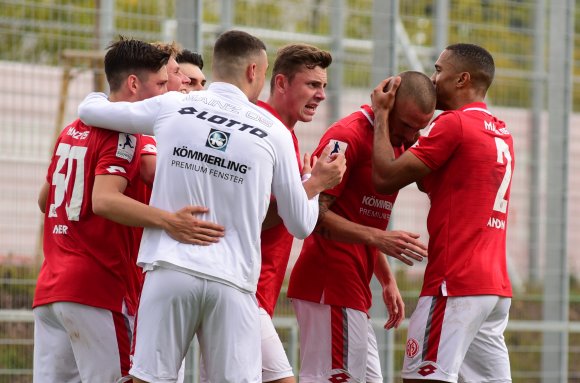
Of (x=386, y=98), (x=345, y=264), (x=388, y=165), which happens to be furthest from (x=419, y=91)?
(x=345, y=264)

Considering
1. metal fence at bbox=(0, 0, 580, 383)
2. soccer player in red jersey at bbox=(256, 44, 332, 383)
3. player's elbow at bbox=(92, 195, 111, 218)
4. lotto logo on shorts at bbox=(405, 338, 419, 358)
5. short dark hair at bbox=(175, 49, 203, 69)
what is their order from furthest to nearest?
metal fence at bbox=(0, 0, 580, 383), short dark hair at bbox=(175, 49, 203, 69), soccer player in red jersey at bbox=(256, 44, 332, 383), lotto logo on shorts at bbox=(405, 338, 419, 358), player's elbow at bbox=(92, 195, 111, 218)

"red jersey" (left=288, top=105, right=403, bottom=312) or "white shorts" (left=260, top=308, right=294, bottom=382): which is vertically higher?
"red jersey" (left=288, top=105, right=403, bottom=312)

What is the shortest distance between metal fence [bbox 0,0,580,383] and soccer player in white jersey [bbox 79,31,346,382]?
2.47m

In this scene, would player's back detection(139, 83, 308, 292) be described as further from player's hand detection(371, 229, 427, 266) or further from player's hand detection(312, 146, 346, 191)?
player's hand detection(371, 229, 427, 266)

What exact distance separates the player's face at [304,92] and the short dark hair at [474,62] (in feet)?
2.56

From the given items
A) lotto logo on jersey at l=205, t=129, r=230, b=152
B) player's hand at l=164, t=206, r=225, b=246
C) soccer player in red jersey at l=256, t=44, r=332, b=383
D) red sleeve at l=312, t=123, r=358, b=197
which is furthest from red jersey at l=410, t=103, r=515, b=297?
player's hand at l=164, t=206, r=225, b=246

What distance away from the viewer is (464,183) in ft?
20.2

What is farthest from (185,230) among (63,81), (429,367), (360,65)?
(360,65)

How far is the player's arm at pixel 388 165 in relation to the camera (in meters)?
6.09

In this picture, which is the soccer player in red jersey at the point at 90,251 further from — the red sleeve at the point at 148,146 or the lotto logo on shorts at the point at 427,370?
the lotto logo on shorts at the point at 427,370

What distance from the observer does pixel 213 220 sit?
17.9 ft

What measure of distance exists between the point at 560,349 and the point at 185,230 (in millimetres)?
5443

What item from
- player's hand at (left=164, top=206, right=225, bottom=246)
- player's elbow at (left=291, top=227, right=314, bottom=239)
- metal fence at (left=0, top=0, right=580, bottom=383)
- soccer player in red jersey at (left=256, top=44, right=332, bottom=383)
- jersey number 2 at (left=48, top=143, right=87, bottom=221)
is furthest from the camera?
metal fence at (left=0, top=0, right=580, bottom=383)

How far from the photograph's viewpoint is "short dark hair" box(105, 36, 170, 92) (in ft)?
19.8
